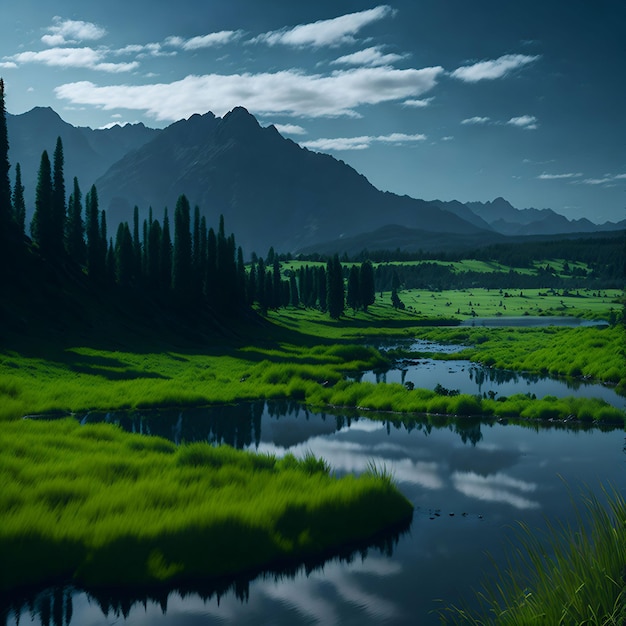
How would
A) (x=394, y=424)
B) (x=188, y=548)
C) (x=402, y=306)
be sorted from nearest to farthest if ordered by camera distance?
(x=188, y=548)
(x=394, y=424)
(x=402, y=306)

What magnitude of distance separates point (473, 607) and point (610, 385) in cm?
4554

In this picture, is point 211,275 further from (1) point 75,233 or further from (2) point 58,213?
(2) point 58,213

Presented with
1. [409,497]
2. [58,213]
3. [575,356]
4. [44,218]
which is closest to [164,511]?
[409,497]

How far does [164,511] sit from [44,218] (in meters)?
72.6

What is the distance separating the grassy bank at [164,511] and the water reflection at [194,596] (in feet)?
0.99

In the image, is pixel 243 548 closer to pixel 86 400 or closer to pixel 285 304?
pixel 86 400

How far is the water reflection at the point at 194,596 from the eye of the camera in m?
15.0

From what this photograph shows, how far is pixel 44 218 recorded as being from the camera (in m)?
81.3

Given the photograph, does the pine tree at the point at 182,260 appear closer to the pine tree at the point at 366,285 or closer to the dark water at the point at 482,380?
the dark water at the point at 482,380

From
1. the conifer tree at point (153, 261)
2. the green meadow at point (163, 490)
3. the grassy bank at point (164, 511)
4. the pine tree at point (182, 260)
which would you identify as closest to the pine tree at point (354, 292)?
the pine tree at point (182, 260)

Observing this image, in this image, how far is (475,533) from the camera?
2108 cm

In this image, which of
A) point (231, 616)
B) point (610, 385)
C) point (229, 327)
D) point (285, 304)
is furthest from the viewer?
point (285, 304)

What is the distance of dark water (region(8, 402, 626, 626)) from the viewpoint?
15391mm

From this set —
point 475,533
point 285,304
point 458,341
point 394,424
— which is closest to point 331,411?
point 394,424
